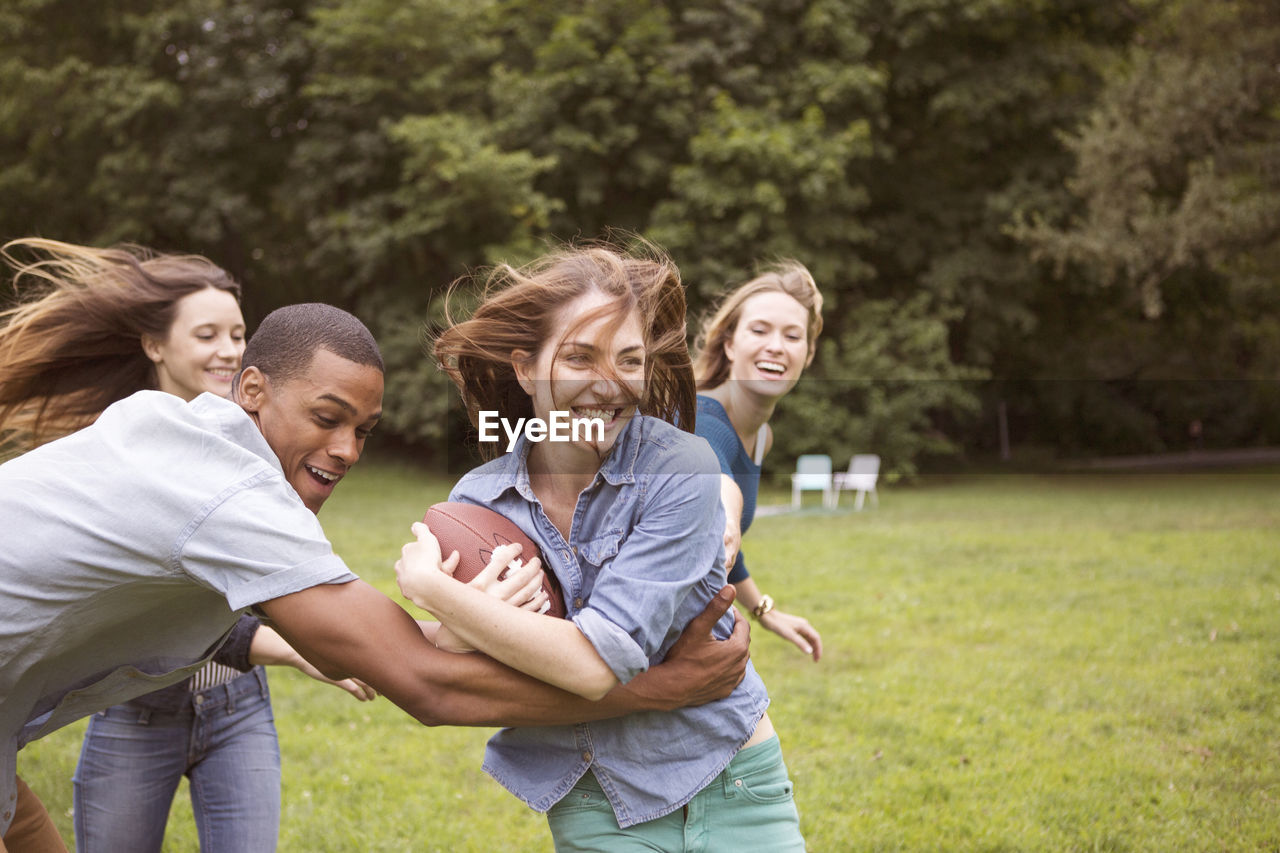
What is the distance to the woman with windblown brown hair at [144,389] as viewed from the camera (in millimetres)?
3371

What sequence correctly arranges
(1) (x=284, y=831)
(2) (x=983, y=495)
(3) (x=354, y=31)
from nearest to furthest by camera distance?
(1) (x=284, y=831) → (2) (x=983, y=495) → (3) (x=354, y=31)

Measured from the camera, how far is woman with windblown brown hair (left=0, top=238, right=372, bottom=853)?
11.1 feet

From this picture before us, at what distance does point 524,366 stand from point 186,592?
37.9 inches

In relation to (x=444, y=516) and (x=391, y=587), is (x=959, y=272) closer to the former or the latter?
(x=391, y=587)

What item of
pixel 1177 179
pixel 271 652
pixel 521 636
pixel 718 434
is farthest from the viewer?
pixel 1177 179

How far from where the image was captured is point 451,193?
74.2ft

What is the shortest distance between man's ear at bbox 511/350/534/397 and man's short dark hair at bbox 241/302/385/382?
1.10ft

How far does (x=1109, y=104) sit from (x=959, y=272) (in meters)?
4.84

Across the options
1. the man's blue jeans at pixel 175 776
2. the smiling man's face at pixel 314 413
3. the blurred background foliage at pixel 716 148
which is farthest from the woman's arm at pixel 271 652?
the blurred background foliage at pixel 716 148

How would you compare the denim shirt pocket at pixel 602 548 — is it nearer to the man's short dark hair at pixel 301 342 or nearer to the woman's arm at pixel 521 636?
the woman's arm at pixel 521 636

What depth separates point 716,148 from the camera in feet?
72.5

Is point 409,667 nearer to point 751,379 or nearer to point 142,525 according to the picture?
point 142,525

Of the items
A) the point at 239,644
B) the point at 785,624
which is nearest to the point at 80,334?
the point at 239,644

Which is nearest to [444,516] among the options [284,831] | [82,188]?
[284,831]
